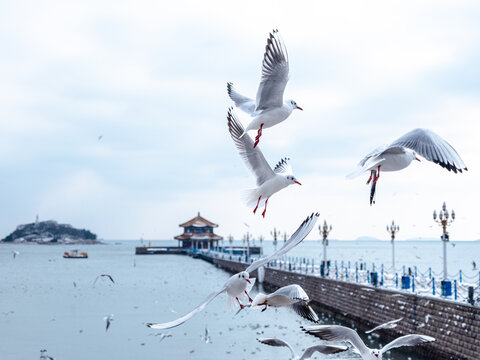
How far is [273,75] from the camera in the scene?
419 cm

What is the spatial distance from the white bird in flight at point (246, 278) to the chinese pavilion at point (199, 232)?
103057 millimetres

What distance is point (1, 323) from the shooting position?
1280 inches

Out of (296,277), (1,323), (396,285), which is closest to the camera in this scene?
(396,285)

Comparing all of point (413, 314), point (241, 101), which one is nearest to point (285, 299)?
point (241, 101)

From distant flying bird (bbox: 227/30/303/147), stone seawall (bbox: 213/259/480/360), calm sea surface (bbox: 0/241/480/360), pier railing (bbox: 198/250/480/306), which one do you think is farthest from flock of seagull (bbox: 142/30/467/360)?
calm sea surface (bbox: 0/241/480/360)

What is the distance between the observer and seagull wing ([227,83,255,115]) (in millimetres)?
4922

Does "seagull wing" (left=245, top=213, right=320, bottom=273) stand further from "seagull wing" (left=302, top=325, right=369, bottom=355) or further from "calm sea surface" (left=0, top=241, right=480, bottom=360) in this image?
"calm sea surface" (left=0, top=241, right=480, bottom=360)

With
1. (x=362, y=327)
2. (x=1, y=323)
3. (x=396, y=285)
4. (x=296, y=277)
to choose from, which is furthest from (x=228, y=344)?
(x=1, y=323)

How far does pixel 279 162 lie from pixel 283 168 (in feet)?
0.71

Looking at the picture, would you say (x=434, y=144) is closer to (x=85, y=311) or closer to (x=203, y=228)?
(x=85, y=311)

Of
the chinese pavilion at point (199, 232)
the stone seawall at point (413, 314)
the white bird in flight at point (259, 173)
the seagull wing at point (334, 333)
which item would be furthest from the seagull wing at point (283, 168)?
the chinese pavilion at point (199, 232)

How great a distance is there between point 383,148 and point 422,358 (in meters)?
16.4

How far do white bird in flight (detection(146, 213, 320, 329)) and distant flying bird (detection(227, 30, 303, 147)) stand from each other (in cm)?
64

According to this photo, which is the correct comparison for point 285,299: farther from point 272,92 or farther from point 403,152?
point 272,92
